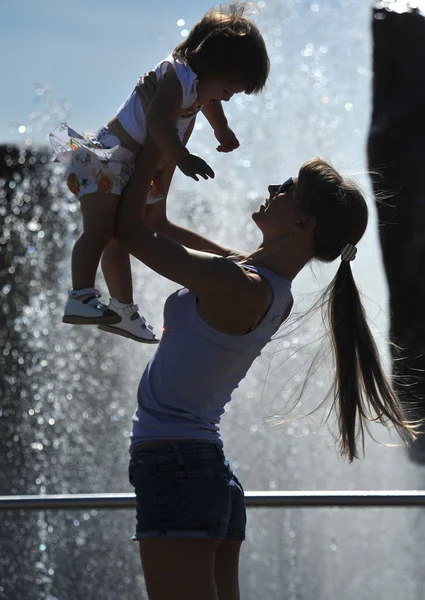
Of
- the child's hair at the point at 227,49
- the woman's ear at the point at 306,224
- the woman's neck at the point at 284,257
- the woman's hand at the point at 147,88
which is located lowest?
the woman's neck at the point at 284,257

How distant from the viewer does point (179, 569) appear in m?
1.77

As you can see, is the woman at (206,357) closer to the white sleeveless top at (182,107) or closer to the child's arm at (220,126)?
the white sleeveless top at (182,107)

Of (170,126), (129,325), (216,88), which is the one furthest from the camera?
(129,325)

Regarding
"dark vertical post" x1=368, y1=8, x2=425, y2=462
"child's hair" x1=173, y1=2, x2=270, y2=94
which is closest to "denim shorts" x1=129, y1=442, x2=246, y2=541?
"child's hair" x1=173, y1=2, x2=270, y2=94

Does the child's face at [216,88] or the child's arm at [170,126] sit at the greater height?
the child's face at [216,88]

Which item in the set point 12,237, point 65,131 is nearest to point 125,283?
point 65,131

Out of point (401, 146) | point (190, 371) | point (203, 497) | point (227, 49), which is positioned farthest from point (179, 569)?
point (401, 146)

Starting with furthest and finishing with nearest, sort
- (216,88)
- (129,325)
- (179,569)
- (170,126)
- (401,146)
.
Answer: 1. (401,146)
2. (129,325)
3. (216,88)
4. (170,126)
5. (179,569)

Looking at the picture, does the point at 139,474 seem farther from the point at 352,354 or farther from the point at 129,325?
the point at 352,354

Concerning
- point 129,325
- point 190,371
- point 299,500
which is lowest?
point 299,500

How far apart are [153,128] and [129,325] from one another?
464mm

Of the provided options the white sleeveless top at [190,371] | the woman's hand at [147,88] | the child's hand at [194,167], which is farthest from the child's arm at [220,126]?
the white sleeveless top at [190,371]

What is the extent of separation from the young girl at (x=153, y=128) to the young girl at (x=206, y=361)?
0.23ft

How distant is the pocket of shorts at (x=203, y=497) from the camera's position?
1773mm
